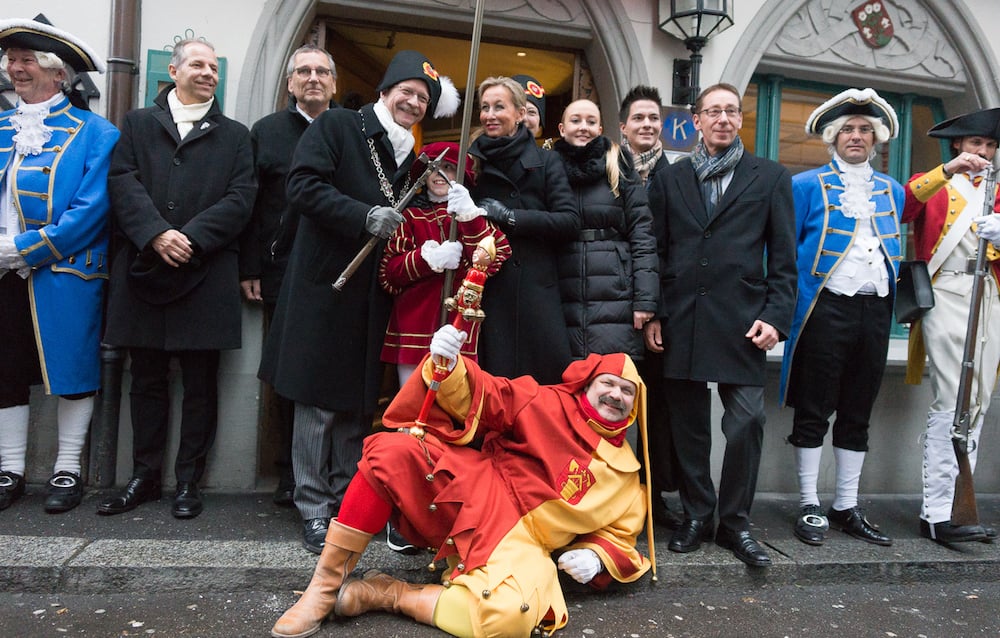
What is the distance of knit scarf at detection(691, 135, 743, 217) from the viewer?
→ 3869 mm

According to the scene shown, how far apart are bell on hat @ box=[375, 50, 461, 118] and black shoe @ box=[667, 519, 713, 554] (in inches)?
89.2

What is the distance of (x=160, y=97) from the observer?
405 centimetres

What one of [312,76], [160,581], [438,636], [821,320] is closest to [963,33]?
[821,320]

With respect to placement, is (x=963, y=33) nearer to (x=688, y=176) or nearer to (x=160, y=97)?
(x=688, y=176)

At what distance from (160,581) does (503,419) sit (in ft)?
4.95

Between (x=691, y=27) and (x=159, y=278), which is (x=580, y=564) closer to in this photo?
(x=159, y=278)

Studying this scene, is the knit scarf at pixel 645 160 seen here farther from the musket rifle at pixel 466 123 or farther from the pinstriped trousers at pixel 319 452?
the pinstriped trousers at pixel 319 452

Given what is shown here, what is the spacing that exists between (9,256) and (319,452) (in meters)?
1.76

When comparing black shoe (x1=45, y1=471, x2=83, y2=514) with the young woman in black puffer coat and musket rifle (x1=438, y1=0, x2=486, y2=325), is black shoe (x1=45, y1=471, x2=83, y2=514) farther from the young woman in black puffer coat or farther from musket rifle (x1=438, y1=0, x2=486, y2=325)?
the young woman in black puffer coat

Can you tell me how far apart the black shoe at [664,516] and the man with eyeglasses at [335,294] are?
1.61m

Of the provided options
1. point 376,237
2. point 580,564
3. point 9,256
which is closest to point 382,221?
point 376,237

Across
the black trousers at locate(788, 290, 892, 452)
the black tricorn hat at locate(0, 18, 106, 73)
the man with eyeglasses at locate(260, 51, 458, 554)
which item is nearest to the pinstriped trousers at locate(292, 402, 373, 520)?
the man with eyeglasses at locate(260, 51, 458, 554)

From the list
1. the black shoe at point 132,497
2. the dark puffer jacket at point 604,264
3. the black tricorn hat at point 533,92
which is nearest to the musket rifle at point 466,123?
the dark puffer jacket at point 604,264

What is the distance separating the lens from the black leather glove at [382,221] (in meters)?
3.28
